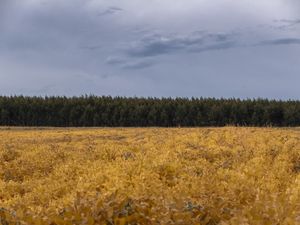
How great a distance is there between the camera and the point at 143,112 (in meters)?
64.1

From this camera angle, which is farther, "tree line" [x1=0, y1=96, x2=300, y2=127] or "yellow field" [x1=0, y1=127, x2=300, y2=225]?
"tree line" [x1=0, y1=96, x2=300, y2=127]

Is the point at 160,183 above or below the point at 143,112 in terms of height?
below

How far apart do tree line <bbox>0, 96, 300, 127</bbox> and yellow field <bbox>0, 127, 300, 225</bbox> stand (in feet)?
128

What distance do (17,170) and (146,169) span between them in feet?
16.3

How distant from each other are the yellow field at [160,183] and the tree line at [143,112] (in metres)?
38.9

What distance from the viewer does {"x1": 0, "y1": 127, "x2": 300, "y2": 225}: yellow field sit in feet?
27.9

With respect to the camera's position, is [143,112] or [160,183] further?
[143,112]

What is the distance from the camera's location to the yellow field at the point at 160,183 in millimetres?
8508

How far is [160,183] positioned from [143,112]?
5094cm

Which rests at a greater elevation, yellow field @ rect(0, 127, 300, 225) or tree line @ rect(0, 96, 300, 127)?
tree line @ rect(0, 96, 300, 127)

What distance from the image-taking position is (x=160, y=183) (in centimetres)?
1322

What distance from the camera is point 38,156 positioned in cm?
1880

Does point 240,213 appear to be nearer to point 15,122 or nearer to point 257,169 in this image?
point 257,169

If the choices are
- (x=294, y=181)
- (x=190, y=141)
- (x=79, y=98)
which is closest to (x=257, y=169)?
(x=294, y=181)
